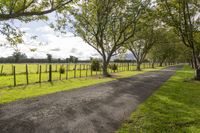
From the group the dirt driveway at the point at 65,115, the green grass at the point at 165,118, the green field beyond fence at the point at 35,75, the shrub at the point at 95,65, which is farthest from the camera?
the shrub at the point at 95,65

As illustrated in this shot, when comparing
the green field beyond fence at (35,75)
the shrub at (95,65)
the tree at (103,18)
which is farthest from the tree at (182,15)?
the shrub at (95,65)

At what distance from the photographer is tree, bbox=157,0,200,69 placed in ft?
86.1

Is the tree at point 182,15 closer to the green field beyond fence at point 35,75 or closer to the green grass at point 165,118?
the green field beyond fence at point 35,75

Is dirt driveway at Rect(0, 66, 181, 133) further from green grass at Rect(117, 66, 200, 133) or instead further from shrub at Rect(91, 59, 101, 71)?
shrub at Rect(91, 59, 101, 71)

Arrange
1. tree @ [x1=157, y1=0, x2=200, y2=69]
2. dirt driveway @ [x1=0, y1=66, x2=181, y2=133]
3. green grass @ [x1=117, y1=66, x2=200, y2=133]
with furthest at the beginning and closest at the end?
tree @ [x1=157, y1=0, x2=200, y2=69] < green grass @ [x1=117, y1=66, x2=200, y2=133] < dirt driveway @ [x1=0, y1=66, x2=181, y2=133]

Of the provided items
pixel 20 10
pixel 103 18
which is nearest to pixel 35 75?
pixel 103 18

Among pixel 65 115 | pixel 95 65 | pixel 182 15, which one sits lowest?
pixel 65 115

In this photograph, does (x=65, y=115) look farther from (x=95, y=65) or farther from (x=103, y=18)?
(x=95, y=65)

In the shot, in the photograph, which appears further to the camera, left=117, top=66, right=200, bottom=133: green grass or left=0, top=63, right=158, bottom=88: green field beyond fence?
left=0, top=63, right=158, bottom=88: green field beyond fence

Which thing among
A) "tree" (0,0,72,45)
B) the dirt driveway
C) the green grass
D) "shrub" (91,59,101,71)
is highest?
"tree" (0,0,72,45)

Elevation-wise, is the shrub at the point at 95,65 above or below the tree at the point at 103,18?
below

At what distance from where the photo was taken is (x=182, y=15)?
2727 centimetres

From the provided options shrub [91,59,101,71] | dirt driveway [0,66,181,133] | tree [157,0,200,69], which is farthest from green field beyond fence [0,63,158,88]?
tree [157,0,200,69]

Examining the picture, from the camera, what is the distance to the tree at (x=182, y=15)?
26250mm
